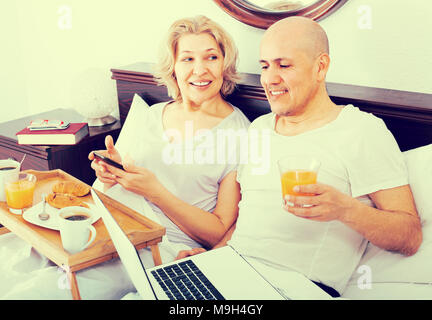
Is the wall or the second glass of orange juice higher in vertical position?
the wall

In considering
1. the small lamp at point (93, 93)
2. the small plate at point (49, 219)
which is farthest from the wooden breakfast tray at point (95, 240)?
the small lamp at point (93, 93)

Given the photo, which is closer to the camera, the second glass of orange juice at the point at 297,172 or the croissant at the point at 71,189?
the second glass of orange juice at the point at 297,172

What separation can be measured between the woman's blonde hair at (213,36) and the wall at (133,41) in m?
0.31

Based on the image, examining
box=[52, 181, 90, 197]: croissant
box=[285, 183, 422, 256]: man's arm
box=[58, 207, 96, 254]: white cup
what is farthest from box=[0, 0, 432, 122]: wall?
box=[58, 207, 96, 254]: white cup

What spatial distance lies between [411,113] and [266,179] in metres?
0.53

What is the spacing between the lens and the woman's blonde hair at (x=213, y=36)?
1685mm

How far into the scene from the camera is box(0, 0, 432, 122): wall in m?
1.58

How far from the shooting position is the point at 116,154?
5.28 feet

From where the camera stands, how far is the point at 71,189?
1.55 m

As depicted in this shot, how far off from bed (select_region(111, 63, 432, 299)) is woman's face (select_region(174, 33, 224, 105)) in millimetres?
139

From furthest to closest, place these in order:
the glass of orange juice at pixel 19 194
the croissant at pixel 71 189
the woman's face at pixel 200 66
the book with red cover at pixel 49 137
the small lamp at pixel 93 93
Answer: the small lamp at pixel 93 93 → the book with red cover at pixel 49 137 → the woman's face at pixel 200 66 → the croissant at pixel 71 189 → the glass of orange juice at pixel 19 194

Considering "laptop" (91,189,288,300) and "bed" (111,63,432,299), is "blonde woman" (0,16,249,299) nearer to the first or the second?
"bed" (111,63,432,299)

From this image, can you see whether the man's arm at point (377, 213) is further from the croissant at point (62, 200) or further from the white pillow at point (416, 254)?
the croissant at point (62, 200)
